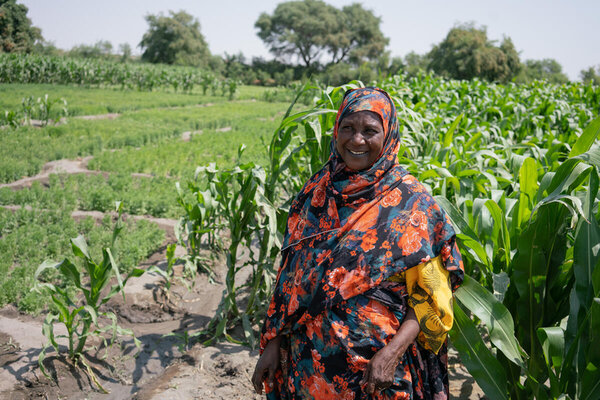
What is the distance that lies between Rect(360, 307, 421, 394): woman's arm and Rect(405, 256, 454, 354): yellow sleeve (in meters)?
0.05

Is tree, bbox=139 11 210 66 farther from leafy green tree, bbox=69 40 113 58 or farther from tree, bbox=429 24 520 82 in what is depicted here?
tree, bbox=429 24 520 82

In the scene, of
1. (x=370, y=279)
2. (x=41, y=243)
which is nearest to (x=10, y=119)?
(x=41, y=243)

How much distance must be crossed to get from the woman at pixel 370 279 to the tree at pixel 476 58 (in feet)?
105

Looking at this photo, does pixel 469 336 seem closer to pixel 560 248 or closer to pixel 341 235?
pixel 560 248

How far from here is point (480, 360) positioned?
1.79m

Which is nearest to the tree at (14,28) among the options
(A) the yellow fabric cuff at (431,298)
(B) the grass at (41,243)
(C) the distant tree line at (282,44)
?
(C) the distant tree line at (282,44)

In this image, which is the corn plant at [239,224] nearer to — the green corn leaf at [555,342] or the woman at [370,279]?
the woman at [370,279]

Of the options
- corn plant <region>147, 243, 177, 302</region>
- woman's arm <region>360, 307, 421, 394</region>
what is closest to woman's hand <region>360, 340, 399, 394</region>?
woman's arm <region>360, 307, 421, 394</region>

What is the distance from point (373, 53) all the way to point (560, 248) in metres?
56.9

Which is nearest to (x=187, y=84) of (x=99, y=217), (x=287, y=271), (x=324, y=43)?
(x=99, y=217)

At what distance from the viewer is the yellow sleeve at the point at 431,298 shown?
4.97 feet

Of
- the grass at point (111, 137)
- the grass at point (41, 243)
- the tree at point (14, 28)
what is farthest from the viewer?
the tree at point (14, 28)

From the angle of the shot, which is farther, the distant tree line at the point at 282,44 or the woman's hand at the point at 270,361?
the distant tree line at the point at 282,44

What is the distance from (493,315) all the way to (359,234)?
0.64 metres
